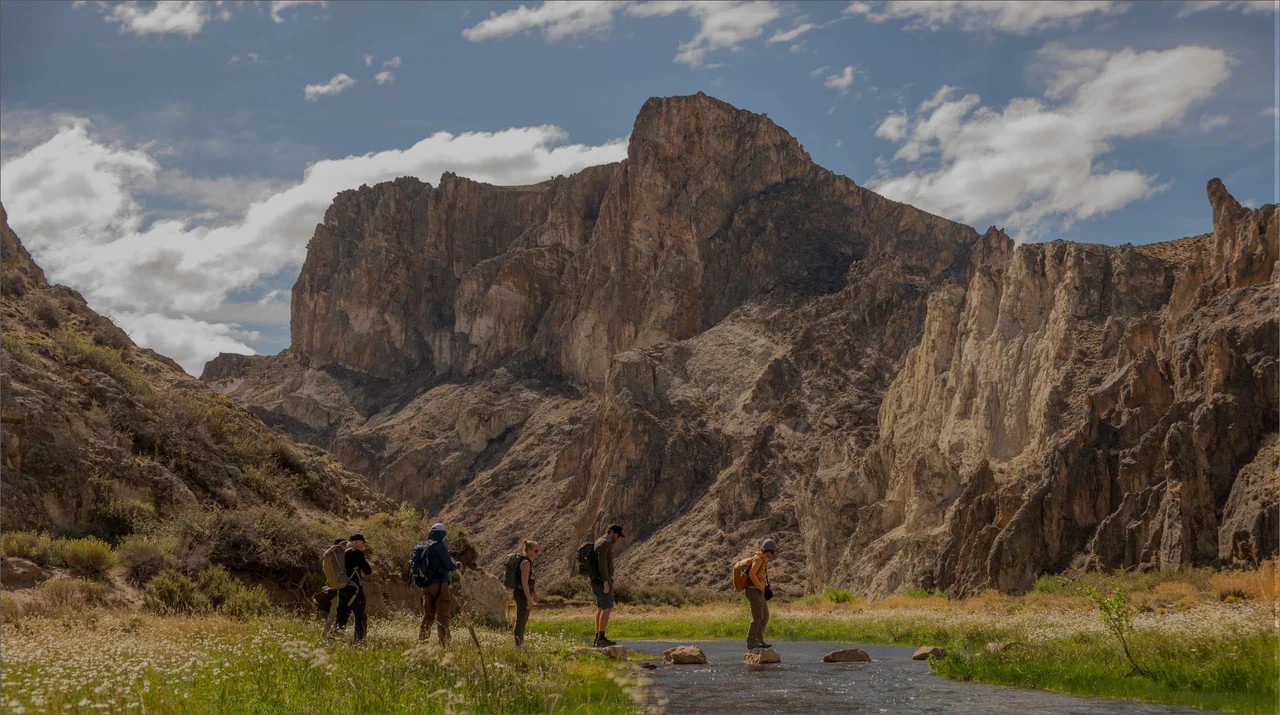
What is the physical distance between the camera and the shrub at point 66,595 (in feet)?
56.8

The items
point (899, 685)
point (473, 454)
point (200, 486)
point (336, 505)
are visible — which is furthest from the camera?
point (473, 454)

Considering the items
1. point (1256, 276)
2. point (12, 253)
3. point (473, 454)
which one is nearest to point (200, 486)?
point (12, 253)

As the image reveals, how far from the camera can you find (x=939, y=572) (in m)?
56.4

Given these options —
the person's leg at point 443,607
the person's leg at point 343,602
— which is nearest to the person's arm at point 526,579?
the person's leg at point 443,607

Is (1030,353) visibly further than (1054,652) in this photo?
Yes

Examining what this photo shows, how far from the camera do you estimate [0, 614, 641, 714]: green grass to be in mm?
10773

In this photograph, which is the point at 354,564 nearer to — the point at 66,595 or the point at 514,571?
the point at 514,571

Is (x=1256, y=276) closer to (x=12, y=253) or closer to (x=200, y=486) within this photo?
(x=200, y=486)

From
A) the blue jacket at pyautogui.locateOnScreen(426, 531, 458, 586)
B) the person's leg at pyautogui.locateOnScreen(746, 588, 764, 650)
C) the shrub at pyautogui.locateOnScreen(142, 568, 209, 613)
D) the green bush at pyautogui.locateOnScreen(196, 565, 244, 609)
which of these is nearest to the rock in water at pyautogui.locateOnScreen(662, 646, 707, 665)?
the person's leg at pyautogui.locateOnScreen(746, 588, 764, 650)

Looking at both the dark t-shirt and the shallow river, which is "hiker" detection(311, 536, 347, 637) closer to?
the dark t-shirt

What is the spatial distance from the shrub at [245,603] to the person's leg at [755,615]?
845cm

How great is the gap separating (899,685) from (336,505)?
61.1 ft

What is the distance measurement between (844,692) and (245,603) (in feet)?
34.2

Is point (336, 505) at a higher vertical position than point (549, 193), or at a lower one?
lower
